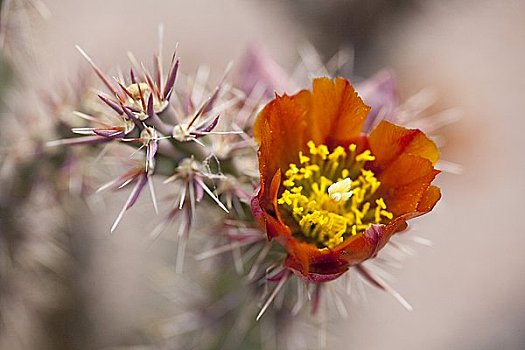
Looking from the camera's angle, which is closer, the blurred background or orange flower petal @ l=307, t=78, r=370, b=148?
orange flower petal @ l=307, t=78, r=370, b=148

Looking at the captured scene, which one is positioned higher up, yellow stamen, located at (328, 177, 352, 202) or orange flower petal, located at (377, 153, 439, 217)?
orange flower petal, located at (377, 153, 439, 217)

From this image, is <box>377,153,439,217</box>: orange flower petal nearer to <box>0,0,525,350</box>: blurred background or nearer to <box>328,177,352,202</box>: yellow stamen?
<box>328,177,352,202</box>: yellow stamen

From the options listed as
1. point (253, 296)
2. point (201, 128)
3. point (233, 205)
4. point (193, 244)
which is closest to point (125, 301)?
point (193, 244)

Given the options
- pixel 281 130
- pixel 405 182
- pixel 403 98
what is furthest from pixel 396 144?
pixel 403 98

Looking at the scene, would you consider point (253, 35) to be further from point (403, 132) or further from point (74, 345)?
point (403, 132)

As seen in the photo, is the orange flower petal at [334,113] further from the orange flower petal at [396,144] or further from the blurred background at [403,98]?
the blurred background at [403,98]

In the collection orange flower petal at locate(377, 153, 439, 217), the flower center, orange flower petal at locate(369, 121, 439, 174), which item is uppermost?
orange flower petal at locate(369, 121, 439, 174)

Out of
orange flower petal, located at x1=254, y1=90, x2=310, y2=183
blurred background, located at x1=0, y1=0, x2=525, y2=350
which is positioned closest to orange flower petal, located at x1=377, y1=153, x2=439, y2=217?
orange flower petal, located at x1=254, y1=90, x2=310, y2=183
